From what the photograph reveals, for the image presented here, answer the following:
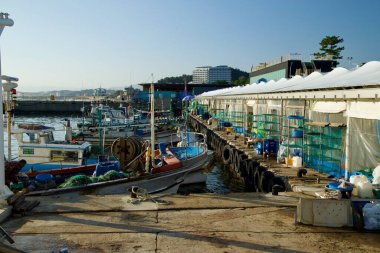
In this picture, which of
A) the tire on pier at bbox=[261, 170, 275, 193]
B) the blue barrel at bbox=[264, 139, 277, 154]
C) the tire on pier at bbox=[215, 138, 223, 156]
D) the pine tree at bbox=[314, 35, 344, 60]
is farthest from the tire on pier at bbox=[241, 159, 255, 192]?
the pine tree at bbox=[314, 35, 344, 60]

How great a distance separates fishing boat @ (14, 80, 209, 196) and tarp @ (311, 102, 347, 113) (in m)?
5.08

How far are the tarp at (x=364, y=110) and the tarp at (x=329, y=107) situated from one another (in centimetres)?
34

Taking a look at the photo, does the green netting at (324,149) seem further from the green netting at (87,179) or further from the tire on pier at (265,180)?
the green netting at (87,179)

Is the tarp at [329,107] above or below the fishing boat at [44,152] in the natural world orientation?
above

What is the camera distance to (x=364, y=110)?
32.6 ft

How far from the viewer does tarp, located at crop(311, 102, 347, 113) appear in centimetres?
1121

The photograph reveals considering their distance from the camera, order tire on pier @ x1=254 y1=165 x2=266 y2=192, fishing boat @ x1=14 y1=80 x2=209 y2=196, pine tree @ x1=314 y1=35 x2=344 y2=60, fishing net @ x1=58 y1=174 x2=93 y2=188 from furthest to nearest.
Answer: pine tree @ x1=314 y1=35 x2=344 y2=60
tire on pier @ x1=254 y1=165 x2=266 y2=192
fishing boat @ x1=14 y1=80 x2=209 y2=196
fishing net @ x1=58 y1=174 x2=93 y2=188

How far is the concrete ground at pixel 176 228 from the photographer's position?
5.85 metres

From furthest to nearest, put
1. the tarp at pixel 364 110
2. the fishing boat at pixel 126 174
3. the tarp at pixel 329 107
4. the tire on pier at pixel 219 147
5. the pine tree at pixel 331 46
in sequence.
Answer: the pine tree at pixel 331 46 → the tire on pier at pixel 219 147 → the tarp at pixel 329 107 → the fishing boat at pixel 126 174 → the tarp at pixel 364 110

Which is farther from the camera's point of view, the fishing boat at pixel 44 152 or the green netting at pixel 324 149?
the fishing boat at pixel 44 152

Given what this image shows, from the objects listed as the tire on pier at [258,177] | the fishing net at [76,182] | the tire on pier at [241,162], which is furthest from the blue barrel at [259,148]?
the fishing net at [76,182]

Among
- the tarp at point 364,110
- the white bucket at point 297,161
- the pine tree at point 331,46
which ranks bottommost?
the white bucket at point 297,161

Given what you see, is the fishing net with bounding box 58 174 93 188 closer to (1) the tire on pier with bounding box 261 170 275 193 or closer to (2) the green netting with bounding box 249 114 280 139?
(1) the tire on pier with bounding box 261 170 275 193

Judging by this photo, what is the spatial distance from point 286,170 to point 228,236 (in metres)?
6.84
